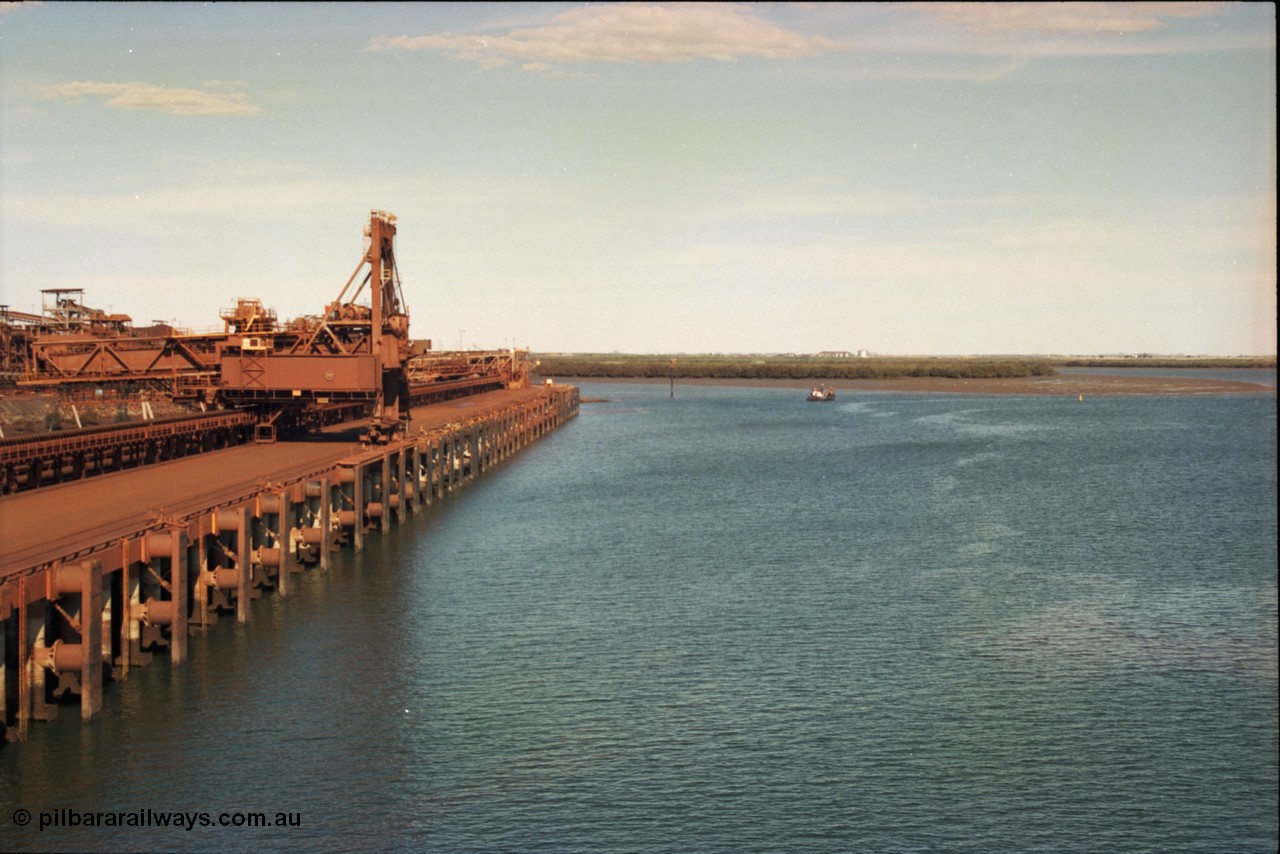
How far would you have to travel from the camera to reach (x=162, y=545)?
33.0 metres

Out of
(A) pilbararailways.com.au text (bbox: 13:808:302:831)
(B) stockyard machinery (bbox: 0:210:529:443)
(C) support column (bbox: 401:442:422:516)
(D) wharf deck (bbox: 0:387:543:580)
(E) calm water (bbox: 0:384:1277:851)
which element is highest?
(B) stockyard machinery (bbox: 0:210:529:443)

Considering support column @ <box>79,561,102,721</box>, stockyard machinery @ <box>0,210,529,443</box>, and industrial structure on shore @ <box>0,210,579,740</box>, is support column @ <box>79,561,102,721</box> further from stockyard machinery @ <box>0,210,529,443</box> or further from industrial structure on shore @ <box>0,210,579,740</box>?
stockyard machinery @ <box>0,210,529,443</box>

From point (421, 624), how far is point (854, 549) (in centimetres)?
2180

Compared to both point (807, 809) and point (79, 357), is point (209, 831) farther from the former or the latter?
point (79, 357)

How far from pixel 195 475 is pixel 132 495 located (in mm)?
7274

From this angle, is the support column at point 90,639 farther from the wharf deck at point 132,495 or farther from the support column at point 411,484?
the support column at point 411,484

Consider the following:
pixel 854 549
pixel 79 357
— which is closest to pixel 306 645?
pixel 854 549

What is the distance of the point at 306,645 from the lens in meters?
36.5

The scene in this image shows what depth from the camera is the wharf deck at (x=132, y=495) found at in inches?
1302

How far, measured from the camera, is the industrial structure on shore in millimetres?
28547

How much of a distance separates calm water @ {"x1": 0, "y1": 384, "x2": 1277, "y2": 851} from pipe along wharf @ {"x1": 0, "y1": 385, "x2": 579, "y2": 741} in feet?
4.27

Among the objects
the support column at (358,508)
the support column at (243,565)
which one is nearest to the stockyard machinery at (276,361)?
the support column at (358,508)

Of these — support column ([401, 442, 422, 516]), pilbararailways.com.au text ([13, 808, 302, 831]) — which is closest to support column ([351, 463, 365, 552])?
support column ([401, 442, 422, 516])

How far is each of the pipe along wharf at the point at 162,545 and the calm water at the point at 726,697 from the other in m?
1.30
